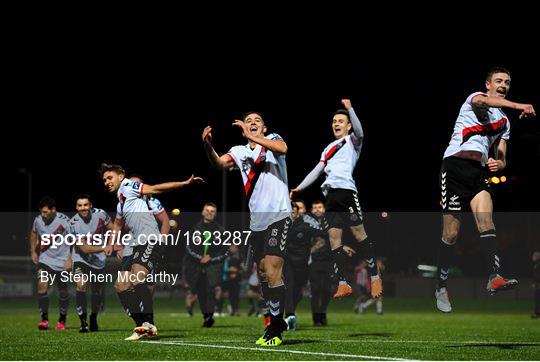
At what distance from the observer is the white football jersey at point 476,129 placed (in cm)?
1241

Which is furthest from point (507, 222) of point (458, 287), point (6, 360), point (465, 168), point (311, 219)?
point (6, 360)

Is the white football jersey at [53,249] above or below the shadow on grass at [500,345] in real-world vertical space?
above

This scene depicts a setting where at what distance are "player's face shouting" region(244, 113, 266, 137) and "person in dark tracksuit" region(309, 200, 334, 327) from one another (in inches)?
282

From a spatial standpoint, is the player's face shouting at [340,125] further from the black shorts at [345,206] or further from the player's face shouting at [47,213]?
the player's face shouting at [47,213]

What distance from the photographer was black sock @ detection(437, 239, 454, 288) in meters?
12.9

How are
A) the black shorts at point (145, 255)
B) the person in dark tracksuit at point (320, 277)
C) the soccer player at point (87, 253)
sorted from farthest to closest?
the person in dark tracksuit at point (320, 277), the soccer player at point (87, 253), the black shorts at point (145, 255)

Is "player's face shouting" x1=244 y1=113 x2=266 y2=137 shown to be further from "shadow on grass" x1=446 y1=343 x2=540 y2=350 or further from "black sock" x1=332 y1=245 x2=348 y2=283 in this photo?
"shadow on grass" x1=446 y1=343 x2=540 y2=350

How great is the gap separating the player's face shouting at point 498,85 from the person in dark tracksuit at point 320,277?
28.0 ft

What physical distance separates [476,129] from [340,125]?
12.3 ft

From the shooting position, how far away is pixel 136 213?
50.9 ft

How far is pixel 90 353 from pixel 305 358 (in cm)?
281

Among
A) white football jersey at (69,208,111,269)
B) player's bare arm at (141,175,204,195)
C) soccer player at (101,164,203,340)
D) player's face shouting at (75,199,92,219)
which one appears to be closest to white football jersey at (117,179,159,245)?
soccer player at (101,164,203,340)

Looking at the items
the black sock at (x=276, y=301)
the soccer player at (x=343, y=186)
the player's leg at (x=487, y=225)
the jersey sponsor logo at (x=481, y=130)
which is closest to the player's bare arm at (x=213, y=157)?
the black sock at (x=276, y=301)

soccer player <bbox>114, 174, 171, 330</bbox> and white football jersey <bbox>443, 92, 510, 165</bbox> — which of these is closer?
white football jersey <bbox>443, 92, 510, 165</bbox>
